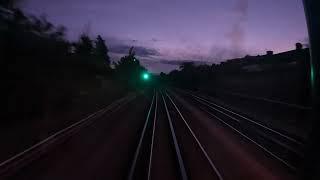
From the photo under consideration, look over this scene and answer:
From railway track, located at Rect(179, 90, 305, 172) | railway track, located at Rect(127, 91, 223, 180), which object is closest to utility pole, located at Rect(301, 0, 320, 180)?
railway track, located at Rect(127, 91, 223, 180)

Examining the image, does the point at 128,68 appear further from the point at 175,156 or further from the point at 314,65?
the point at 314,65

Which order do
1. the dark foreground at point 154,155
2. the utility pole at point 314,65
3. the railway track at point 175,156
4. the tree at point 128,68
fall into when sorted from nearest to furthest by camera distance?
the utility pole at point 314,65 < the dark foreground at point 154,155 < the railway track at point 175,156 < the tree at point 128,68

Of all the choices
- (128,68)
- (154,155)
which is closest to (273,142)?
(154,155)

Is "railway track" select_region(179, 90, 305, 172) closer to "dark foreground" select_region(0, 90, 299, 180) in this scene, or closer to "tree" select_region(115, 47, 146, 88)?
"dark foreground" select_region(0, 90, 299, 180)

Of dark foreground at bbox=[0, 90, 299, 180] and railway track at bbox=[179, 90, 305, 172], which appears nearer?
dark foreground at bbox=[0, 90, 299, 180]

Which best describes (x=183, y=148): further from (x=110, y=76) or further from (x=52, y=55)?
(x=110, y=76)

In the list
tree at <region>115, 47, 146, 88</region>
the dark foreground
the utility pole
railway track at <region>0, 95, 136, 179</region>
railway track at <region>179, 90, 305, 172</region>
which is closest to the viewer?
the utility pole

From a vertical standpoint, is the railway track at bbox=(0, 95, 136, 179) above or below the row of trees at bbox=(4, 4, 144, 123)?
below

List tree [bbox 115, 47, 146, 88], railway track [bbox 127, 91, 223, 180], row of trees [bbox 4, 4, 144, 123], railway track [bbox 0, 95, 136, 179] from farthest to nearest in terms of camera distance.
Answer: tree [bbox 115, 47, 146, 88]
row of trees [bbox 4, 4, 144, 123]
railway track [bbox 127, 91, 223, 180]
railway track [bbox 0, 95, 136, 179]

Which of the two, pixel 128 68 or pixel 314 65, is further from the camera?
pixel 128 68

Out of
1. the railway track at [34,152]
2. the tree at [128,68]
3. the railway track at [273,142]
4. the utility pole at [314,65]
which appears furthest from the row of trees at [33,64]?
the tree at [128,68]

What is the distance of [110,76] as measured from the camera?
78.8m

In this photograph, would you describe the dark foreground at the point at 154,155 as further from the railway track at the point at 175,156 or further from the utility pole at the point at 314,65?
the utility pole at the point at 314,65

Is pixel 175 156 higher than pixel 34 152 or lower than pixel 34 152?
lower
